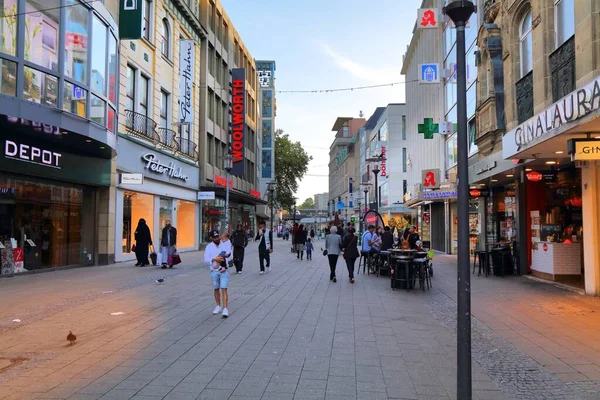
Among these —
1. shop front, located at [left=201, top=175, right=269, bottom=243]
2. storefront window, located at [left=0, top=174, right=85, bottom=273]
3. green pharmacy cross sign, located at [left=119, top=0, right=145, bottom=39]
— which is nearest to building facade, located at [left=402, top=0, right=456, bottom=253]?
shop front, located at [left=201, top=175, right=269, bottom=243]

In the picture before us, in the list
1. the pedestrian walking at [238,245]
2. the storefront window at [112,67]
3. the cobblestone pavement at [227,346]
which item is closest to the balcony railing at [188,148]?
the storefront window at [112,67]

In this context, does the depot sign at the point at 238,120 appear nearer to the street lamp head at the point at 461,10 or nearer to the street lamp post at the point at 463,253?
the street lamp head at the point at 461,10

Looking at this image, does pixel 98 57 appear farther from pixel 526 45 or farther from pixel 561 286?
pixel 561 286

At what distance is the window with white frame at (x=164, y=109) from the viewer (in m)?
24.1

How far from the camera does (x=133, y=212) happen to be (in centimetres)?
2112

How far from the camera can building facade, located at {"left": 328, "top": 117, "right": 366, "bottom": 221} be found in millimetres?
83125

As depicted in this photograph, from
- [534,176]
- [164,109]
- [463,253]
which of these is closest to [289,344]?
[463,253]

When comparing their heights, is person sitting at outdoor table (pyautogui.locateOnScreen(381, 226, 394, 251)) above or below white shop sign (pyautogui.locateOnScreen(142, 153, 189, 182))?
below

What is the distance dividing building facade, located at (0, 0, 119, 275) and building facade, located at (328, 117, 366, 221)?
62.4 metres

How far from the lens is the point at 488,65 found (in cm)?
1669

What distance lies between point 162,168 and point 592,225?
1839cm

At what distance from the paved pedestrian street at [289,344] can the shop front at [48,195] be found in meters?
3.41

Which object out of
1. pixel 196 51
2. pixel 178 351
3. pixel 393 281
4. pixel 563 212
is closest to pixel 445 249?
pixel 563 212

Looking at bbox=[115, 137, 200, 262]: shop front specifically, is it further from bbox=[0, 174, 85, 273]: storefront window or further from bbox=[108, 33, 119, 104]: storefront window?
bbox=[108, 33, 119, 104]: storefront window
